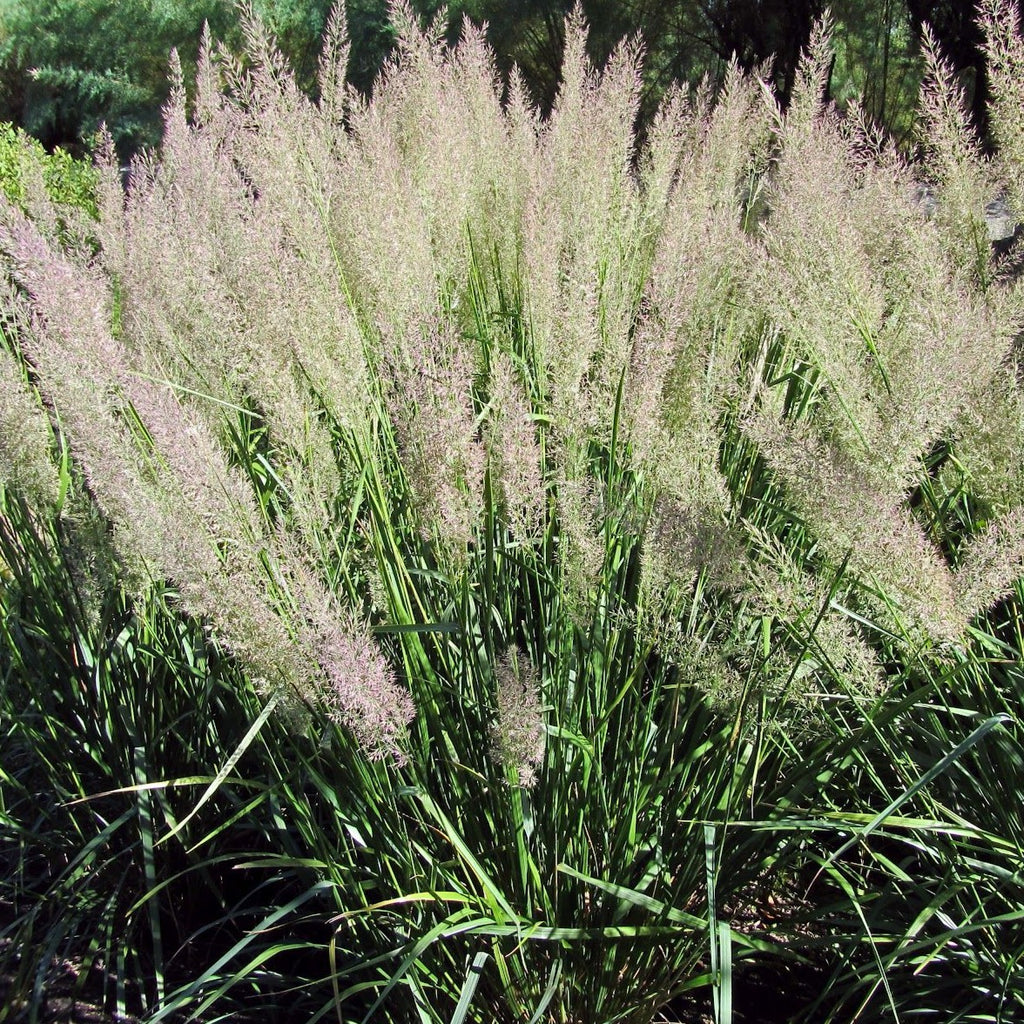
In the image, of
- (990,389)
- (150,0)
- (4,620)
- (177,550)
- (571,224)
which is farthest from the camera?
(150,0)

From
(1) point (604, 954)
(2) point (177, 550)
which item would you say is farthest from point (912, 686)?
(2) point (177, 550)

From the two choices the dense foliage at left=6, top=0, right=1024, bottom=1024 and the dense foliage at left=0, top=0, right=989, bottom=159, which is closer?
the dense foliage at left=6, top=0, right=1024, bottom=1024

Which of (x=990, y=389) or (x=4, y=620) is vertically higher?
(x=990, y=389)

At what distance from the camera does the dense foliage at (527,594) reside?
1.54 meters

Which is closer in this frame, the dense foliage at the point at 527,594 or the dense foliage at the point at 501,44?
the dense foliage at the point at 527,594

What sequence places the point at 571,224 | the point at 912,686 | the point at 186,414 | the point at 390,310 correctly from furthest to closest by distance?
the point at 571,224, the point at 912,686, the point at 390,310, the point at 186,414

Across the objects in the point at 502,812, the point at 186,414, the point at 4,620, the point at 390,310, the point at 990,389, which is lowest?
the point at 4,620

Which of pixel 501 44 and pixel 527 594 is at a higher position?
pixel 501 44

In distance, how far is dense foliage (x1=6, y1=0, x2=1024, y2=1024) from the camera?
5.07ft

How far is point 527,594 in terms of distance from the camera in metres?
2.16

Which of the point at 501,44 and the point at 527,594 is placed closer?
the point at 527,594

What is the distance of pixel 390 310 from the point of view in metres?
2.01

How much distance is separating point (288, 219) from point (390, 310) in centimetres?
34

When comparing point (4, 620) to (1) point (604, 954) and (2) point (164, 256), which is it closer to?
(2) point (164, 256)
